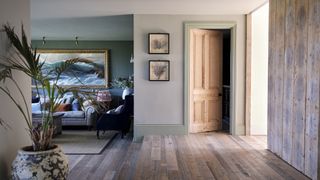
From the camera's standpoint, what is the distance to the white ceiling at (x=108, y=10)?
534 centimetres

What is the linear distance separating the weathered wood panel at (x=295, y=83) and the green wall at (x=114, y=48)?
6056 millimetres

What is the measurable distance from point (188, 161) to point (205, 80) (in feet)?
8.60

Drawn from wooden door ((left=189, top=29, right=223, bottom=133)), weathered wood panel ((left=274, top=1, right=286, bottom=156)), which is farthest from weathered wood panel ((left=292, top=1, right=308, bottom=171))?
wooden door ((left=189, top=29, right=223, bottom=133))

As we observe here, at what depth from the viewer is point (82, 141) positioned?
6824 millimetres

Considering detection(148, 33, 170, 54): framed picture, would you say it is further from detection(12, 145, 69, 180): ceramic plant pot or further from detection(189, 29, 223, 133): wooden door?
detection(12, 145, 69, 180): ceramic plant pot

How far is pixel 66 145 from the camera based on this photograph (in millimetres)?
6414

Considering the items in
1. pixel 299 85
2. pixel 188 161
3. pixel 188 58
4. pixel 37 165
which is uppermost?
pixel 188 58

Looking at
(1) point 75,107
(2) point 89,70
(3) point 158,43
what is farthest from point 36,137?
(2) point 89,70

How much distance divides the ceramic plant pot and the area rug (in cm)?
254

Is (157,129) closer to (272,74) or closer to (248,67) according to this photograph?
(248,67)

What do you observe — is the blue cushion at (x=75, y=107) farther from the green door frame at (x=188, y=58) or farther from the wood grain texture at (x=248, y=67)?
the wood grain texture at (x=248, y=67)

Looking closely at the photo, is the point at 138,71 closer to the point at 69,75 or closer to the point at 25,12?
the point at 25,12

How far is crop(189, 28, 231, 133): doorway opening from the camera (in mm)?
6512

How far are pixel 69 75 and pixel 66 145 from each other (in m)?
4.28
